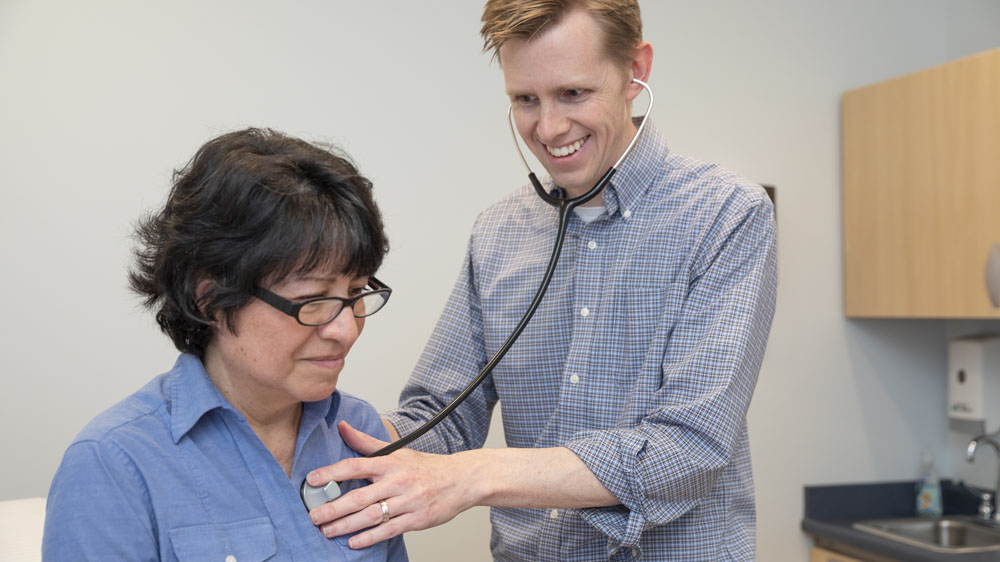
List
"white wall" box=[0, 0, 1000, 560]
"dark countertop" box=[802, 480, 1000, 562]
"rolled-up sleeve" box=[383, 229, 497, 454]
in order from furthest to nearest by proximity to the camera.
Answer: "dark countertop" box=[802, 480, 1000, 562]
"white wall" box=[0, 0, 1000, 560]
"rolled-up sleeve" box=[383, 229, 497, 454]

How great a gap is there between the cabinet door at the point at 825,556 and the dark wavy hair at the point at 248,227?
2.17 meters

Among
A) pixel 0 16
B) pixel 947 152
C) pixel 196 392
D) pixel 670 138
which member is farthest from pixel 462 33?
pixel 196 392

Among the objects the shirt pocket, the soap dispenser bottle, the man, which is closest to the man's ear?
the man

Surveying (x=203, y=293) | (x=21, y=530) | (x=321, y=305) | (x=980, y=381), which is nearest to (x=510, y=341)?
(x=321, y=305)

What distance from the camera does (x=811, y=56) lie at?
9.46 ft

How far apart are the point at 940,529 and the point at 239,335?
2.60m

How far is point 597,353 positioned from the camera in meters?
1.43

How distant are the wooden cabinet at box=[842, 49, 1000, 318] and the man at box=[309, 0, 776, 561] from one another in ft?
4.67

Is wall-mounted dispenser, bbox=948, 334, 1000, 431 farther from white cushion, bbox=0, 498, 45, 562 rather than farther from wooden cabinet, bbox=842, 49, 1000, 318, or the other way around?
white cushion, bbox=0, 498, 45, 562

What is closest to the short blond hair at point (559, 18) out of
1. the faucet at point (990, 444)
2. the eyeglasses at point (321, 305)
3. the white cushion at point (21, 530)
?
the eyeglasses at point (321, 305)

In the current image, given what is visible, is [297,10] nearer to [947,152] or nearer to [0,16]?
[0,16]

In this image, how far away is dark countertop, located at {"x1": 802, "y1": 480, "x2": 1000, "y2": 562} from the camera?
267 cm

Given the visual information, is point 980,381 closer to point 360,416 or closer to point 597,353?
point 597,353

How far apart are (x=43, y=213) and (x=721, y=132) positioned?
1871 millimetres
